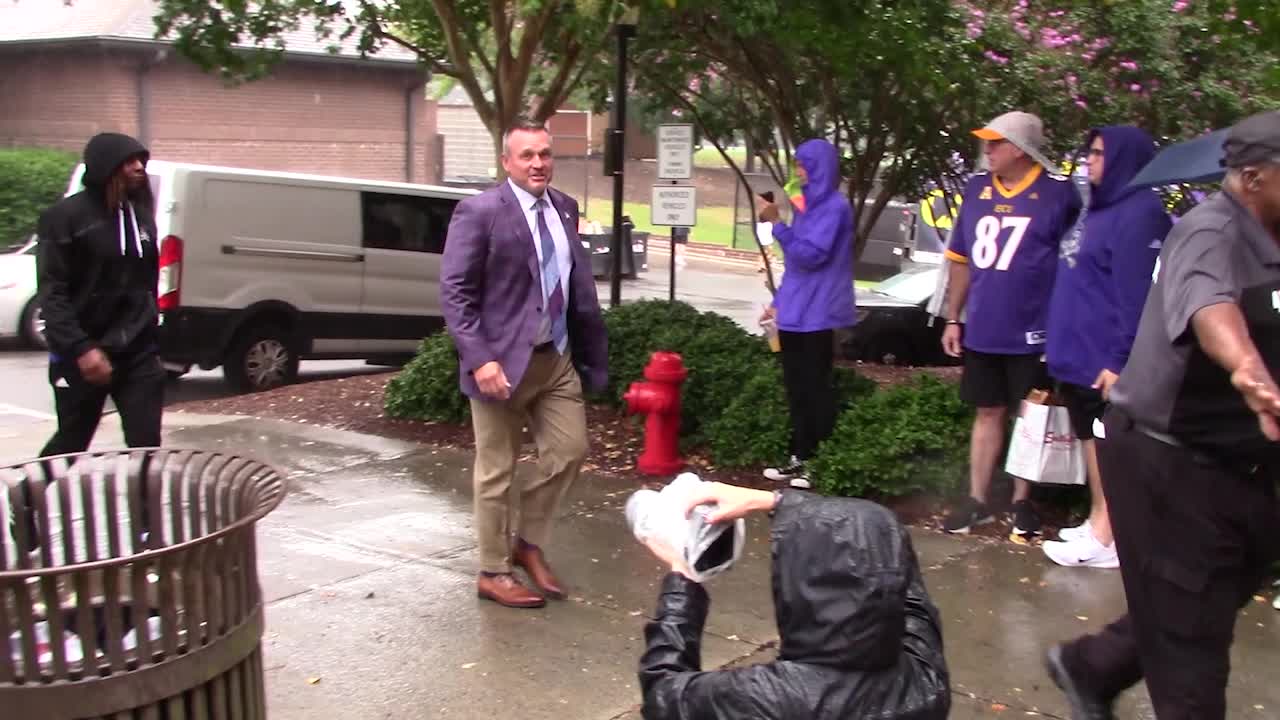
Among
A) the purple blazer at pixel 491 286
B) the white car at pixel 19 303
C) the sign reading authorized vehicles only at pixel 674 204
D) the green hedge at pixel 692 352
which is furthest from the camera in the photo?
the white car at pixel 19 303

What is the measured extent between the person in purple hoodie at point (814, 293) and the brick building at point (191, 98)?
1721 centimetres

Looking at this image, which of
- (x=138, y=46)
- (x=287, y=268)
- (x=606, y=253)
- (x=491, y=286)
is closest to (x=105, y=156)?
(x=491, y=286)

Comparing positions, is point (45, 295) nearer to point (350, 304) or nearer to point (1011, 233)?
point (1011, 233)

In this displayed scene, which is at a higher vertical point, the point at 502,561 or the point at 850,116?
the point at 850,116

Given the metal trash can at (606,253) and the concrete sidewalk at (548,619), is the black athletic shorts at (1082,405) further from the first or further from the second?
the metal trash can at (606,253)

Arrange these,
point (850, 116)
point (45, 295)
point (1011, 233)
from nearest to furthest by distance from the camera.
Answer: point (45, 295) < point (1011, 233) < point (850, 116)

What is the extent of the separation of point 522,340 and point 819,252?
2.20 m

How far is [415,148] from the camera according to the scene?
28.2 meters

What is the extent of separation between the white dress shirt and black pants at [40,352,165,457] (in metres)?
1.53

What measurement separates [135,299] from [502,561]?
172 cm

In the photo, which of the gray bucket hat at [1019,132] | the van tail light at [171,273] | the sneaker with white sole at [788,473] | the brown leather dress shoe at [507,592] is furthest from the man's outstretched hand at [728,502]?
the van tail light at [171,273]

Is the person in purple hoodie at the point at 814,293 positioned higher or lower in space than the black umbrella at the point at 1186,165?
lower

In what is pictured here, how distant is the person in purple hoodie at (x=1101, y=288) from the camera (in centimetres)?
495

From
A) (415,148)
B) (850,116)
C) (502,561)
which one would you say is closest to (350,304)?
(850,116)
